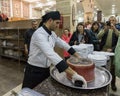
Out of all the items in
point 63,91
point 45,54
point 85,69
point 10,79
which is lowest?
point 10,79

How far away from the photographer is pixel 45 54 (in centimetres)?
128

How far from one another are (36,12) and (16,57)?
27.9 ft

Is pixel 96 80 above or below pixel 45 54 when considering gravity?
below

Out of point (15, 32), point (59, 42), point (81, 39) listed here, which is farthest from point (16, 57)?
point (59, 42)

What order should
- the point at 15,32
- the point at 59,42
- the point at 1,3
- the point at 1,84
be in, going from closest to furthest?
the point at 59,42 < the point at 1,84 < the point at 15,32 < the point at 1,3

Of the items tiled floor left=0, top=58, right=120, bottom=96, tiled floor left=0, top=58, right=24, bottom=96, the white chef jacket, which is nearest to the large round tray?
the white chef jacket

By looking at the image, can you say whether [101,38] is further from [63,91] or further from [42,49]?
[63,91]

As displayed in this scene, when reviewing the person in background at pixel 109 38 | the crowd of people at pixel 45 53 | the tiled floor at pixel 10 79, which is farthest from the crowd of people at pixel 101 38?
the crowd of people at pixel 45 53

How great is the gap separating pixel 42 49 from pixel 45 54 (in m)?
0.05

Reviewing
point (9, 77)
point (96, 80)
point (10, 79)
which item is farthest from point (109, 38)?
point (9, 77)

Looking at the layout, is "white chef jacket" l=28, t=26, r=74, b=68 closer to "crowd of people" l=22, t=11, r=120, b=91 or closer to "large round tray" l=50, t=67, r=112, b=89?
"crowd of people" l=22, t=11, r=120, b=91

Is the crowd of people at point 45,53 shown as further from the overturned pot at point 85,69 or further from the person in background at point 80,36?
the person in background at point 80,36

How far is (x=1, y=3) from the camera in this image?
31.0 ft

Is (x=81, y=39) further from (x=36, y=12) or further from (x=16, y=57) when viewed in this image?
(x=36, y=12)
